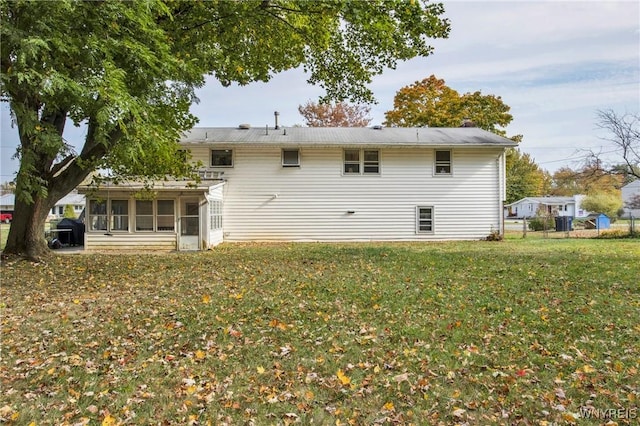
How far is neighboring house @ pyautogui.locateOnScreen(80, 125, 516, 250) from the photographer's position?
1727 centimetres

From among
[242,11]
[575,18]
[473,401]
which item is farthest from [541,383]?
[575,18]

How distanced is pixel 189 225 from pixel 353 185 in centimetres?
689

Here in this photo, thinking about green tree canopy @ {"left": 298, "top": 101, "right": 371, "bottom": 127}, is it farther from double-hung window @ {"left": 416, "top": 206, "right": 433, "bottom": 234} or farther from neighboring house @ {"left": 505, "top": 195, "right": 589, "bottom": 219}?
neighboring house @ {"left": 505, "top": 195, "right": 589, "bottom": 219}

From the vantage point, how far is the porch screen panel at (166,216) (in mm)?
15109

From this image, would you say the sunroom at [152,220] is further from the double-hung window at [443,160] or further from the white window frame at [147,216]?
the double-hung window at [443,160]

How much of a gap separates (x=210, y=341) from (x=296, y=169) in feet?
43.7

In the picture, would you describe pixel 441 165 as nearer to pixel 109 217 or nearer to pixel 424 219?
pixel 424 219

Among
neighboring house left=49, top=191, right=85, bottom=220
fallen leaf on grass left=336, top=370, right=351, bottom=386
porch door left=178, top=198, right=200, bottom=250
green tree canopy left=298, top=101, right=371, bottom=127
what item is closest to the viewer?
fallen leaf on grass left=336, top=370, right=351, bottom=386

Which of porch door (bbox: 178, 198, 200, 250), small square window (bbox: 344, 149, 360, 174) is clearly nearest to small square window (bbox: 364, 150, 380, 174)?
small square window (bbox: 344, 149, 360, 174)

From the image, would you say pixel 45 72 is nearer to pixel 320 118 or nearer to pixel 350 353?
pixel 350 353

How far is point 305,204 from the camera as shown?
17.5 meters

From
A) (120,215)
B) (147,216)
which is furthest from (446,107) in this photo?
(120,215)

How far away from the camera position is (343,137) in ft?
59.8

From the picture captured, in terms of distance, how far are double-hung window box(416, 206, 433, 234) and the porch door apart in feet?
29.9
